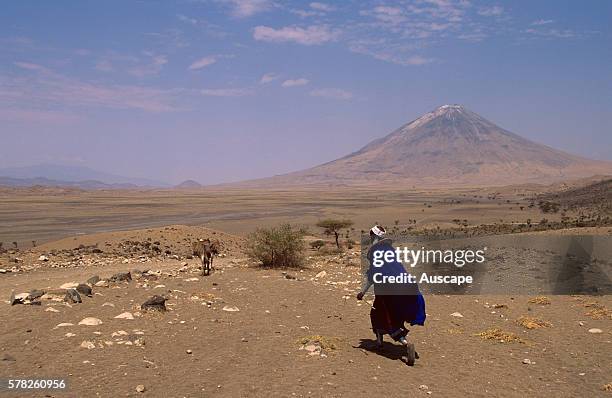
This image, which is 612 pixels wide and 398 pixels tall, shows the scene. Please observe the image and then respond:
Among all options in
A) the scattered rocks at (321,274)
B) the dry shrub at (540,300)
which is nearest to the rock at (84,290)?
the scattered rocks at (321,274)

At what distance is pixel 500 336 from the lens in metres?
8.19

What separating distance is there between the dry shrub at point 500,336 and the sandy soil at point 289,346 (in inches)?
2.2

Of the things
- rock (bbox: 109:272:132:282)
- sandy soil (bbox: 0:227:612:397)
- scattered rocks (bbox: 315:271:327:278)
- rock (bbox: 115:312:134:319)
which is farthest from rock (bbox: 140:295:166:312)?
scattered rocks (bbox: 315:271:327:278)

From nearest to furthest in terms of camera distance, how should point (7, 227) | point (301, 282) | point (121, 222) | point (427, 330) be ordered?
1. point (427, 330)
2. point (301, 282)
3. point (7, 227)
4. point (121, 222)

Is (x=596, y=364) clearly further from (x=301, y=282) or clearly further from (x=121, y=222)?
(x=121, y=222)

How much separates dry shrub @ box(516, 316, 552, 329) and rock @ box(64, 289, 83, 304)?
315 inches

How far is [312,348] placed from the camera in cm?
705

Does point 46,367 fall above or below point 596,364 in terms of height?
above

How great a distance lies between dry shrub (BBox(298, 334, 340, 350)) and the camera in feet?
23.6

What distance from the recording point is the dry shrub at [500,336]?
8.06 metres

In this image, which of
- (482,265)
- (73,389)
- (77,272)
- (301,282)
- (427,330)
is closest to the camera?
(73,389)

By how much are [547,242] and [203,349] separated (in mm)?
12036

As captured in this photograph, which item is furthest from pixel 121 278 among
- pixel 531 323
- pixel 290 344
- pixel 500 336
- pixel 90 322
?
pixel 531 323

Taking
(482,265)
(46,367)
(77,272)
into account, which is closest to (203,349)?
(46,367)
